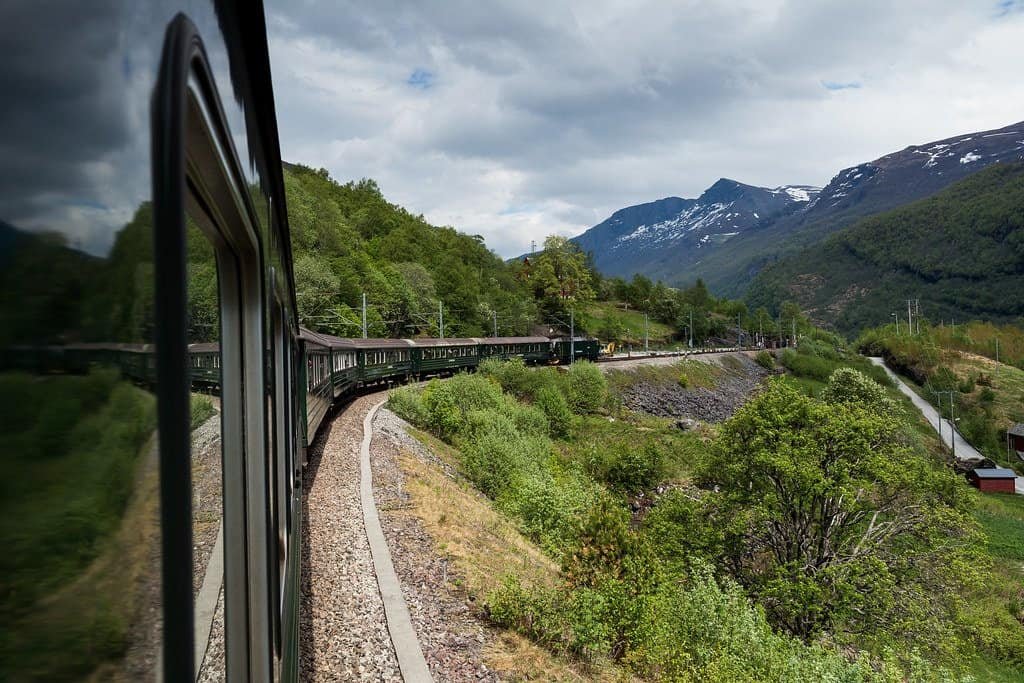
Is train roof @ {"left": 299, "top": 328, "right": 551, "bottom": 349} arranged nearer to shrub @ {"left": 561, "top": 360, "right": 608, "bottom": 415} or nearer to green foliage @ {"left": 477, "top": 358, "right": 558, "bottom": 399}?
green foliage @ {"left": 477, "top": 358, "right": 558, "bottom": 399}

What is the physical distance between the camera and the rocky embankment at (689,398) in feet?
149

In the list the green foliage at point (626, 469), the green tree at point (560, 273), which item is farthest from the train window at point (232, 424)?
the green tree at point (560, 273)

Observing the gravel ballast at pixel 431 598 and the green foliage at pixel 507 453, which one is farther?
the green foliage at pixel 507 453

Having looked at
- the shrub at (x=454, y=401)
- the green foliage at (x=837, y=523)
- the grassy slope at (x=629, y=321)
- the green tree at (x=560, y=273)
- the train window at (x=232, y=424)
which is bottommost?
the green foliage at (x=837, y=523)

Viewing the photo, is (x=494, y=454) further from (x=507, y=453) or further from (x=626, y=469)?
A: (x=626, y=469)

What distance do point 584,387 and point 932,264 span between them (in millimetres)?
154740

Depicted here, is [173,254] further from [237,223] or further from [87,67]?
[237,223]

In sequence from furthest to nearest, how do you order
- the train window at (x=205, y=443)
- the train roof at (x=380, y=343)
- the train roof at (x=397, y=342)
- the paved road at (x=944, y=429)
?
1. the paved road at (x=944, y=429)
2. the train roof at (x=380, y=343)
3. the train roof at (x=397, y=342)
4. the train window at (x=205, y=443)

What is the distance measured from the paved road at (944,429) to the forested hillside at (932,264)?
7397 centimetres

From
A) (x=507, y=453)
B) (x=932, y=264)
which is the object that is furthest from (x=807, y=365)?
(x=932, y=264)

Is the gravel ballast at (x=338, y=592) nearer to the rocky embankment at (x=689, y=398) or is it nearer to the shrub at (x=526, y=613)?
the shrub at (x=526, y=613)

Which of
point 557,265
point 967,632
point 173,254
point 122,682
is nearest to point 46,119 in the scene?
point 173,254

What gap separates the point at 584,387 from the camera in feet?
119

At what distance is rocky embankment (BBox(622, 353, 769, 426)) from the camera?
149ft
